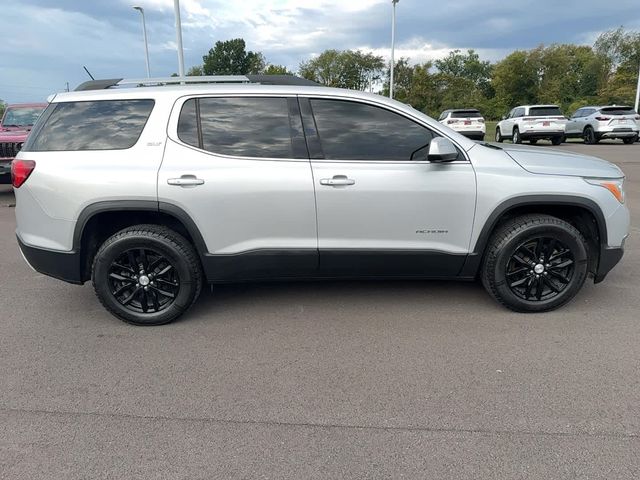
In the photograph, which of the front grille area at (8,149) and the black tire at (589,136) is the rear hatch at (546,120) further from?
the front grille area at (8,149)

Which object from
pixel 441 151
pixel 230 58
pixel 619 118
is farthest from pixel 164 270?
pixel 230 58

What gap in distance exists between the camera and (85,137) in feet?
12.2

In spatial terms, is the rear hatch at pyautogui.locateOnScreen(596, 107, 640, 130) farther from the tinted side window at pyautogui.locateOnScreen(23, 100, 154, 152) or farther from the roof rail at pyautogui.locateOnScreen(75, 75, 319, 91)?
the tinted side window at pyautogui.locateOnScreen(23, 100, 154, 152)

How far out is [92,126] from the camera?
12.3ft

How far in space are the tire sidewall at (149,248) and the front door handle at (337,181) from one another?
1238 millimetres

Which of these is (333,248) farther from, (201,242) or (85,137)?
(85,137)

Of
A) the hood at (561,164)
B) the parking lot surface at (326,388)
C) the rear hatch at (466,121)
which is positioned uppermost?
the rear hatch at (466,121)

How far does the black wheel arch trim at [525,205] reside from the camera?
3691 millimetres

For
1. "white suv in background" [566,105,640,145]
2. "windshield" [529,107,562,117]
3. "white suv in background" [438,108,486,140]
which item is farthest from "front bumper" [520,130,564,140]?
"white suv in background" [438,108,486,140]

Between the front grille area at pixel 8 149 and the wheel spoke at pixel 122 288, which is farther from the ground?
the front grille area at pixel 8 149

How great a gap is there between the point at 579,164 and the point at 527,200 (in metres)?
0.63

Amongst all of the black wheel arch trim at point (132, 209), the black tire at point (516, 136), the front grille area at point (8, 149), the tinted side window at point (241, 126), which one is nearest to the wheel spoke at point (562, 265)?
the tinted side window at point (241, 126)

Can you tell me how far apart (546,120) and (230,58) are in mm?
60874

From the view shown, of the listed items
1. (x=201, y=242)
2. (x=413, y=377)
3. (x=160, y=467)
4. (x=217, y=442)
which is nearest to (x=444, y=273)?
(x=413, y=377)
